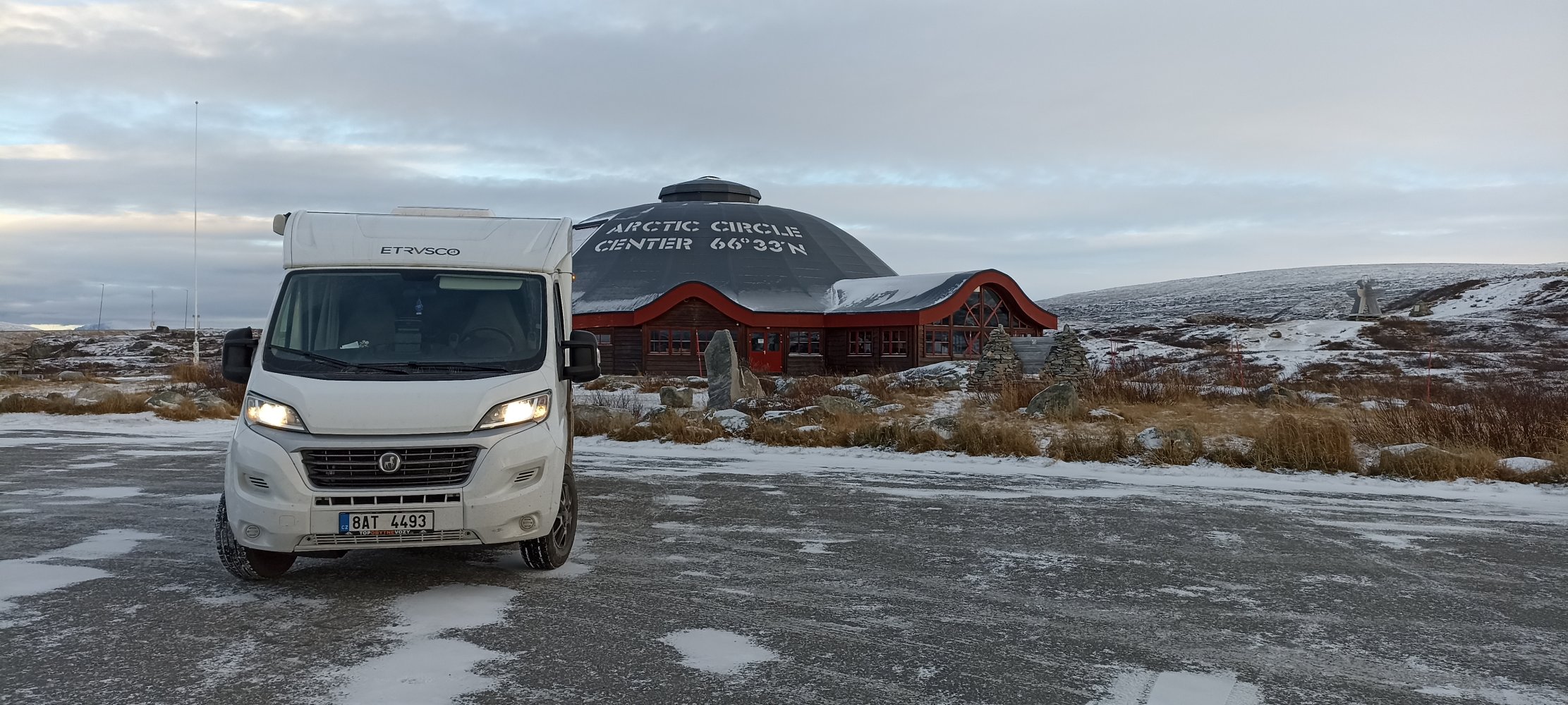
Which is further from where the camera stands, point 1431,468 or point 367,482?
point 1431,468

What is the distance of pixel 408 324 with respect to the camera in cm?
678

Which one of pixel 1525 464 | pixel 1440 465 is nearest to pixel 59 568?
pixel 1440 465

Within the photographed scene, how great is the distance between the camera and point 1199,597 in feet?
20.6

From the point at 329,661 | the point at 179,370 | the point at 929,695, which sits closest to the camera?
the point at 929,695

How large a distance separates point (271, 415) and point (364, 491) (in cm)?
75

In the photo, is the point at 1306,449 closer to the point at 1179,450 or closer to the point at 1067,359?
the point at 1179,450

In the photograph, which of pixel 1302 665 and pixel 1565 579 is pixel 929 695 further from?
pixel 1565 579

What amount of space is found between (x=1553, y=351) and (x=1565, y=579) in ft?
140

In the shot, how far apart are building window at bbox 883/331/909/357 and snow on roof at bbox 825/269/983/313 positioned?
0.96 m

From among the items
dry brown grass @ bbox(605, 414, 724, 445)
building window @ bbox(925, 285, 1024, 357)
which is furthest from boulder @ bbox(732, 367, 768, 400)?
building window @ bbox(925, 285, 1024, 357)

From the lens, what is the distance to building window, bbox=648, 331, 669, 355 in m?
Answer: 39.5

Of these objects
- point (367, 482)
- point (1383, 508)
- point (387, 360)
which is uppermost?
point (387, 360)

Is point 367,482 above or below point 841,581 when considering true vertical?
above

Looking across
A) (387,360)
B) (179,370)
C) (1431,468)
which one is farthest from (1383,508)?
(179,370)
